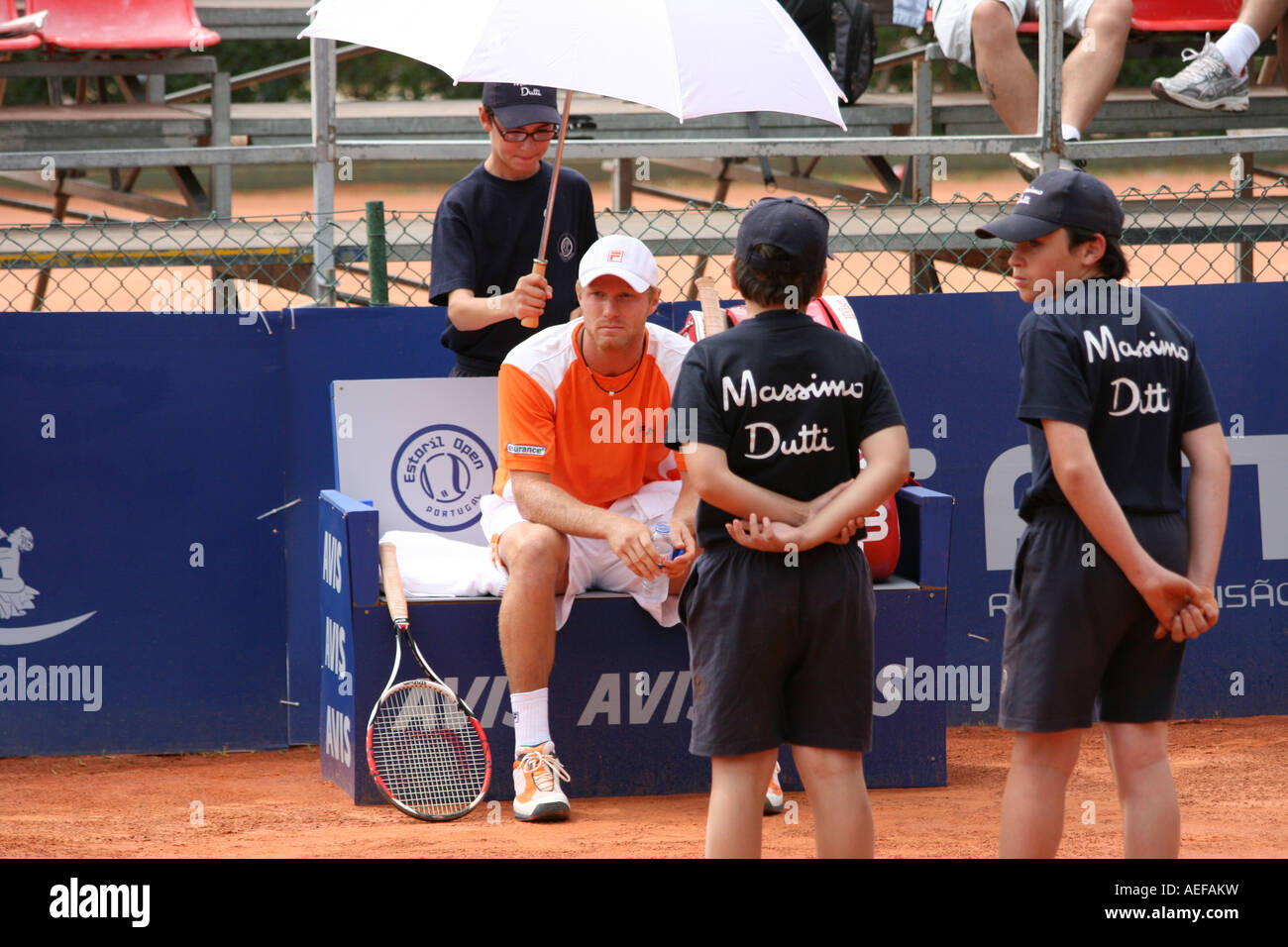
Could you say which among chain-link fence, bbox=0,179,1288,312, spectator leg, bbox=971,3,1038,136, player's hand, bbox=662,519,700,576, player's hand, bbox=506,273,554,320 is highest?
spectator leg, bbox=971,3,1038,136

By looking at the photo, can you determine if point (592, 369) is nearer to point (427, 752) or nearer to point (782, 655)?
point (427, 752)

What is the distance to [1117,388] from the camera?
10.5ft

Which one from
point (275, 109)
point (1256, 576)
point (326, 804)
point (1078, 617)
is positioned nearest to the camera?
point (1078, 617)

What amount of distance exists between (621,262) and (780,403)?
123 cm

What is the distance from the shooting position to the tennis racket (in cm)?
453

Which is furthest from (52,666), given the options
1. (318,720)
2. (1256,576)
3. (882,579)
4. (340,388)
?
(1256,576)

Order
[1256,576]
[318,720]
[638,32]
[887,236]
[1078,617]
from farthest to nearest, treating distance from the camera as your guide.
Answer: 1. [887,236]
2. [1256,576]
3. [318,720]
4. [638,32]
5. [1078,617]

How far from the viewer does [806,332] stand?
3.28 m

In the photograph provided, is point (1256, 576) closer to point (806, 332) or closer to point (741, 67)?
point (741, 67)

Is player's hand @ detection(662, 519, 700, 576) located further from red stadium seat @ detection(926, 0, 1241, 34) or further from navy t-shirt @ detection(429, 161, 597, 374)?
red stadium seat @ detection(926, 0, 1241, 34)

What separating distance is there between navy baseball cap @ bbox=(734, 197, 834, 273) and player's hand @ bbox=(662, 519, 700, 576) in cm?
126

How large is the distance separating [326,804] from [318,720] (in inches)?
30.2

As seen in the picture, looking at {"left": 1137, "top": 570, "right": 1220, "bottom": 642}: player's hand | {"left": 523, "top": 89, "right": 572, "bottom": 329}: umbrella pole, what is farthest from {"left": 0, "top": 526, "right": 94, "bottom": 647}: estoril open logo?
{"left": 1137, "top": 570, "right": 1220, "bottom": 642}: player's hand

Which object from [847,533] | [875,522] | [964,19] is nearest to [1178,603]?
[847,533]
